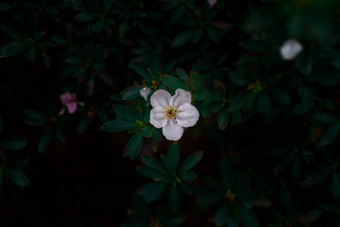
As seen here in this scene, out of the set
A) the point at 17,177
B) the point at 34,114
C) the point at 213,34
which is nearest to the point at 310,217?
the point at 213,34

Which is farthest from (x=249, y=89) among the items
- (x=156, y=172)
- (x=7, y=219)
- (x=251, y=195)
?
(x=7, y=219)

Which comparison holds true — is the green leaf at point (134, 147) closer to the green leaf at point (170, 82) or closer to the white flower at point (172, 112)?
the white flower at point (172, 112)

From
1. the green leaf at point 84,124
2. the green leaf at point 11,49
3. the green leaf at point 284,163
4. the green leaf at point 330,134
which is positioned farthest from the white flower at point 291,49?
the green leaf at point 11,49

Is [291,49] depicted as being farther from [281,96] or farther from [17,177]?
[17,177]

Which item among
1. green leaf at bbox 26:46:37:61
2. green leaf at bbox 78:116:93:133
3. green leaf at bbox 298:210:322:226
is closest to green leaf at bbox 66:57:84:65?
green leaf at bbox 26:46:37:61

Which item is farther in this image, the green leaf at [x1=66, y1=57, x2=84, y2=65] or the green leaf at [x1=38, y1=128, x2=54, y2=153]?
the green leaf at [x1=38, y1=128, x2=54, y2=153]

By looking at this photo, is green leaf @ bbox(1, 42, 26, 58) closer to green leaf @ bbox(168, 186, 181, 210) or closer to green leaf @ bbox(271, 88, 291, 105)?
green leaf @ bbox(168, 186, 181, 210)

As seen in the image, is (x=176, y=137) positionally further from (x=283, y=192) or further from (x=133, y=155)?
(x=283, y=192)
